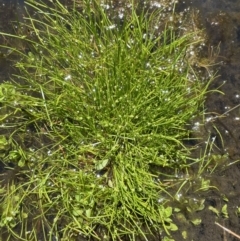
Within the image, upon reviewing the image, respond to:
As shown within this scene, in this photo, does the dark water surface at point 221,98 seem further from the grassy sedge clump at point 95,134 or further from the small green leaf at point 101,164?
the small green leaf at point 101,164

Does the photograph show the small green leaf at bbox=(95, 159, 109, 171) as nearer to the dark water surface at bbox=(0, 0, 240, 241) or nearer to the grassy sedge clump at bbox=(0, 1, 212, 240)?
the grassy sedge clump at bbox=(0, 1, 212, 240)

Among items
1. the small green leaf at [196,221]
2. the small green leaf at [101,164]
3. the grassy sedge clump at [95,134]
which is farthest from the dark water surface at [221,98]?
the small green leaf at [101,164]

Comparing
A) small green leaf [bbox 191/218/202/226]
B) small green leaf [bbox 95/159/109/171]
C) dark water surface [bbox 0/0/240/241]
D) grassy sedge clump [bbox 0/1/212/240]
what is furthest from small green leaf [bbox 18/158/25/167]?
small green leaf [bbox 191/218/202/226]

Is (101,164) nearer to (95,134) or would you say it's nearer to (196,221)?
(95,134)

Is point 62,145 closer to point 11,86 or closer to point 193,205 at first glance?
point 11,86

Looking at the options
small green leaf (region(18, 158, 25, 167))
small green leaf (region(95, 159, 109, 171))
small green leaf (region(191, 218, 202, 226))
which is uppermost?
small green leaf (region(95, 159, 109, 171))

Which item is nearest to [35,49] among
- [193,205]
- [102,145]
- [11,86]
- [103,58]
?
[11,86]
